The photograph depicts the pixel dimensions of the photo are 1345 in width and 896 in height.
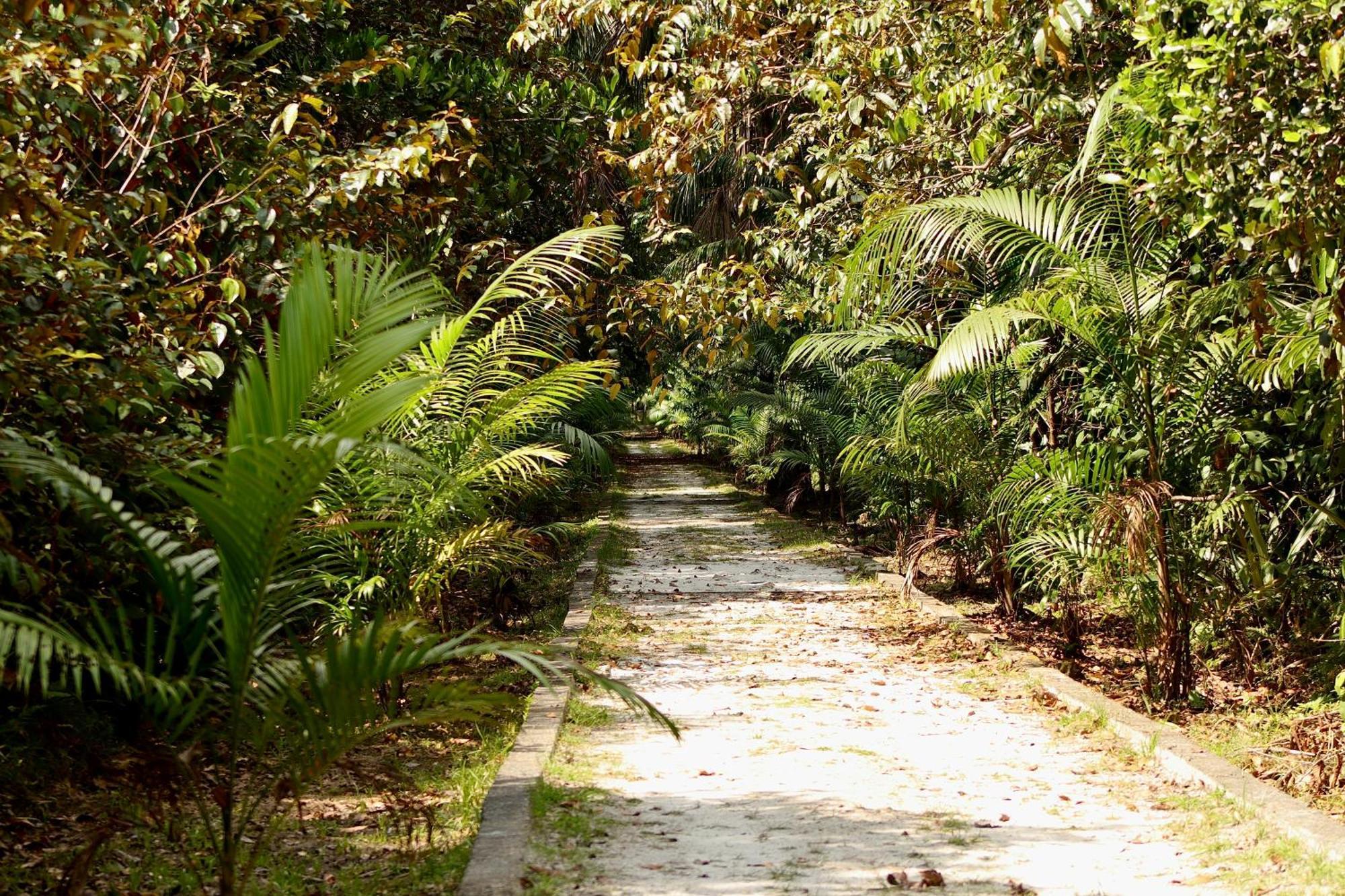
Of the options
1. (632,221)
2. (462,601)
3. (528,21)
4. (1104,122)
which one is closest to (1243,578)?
(1104,122)

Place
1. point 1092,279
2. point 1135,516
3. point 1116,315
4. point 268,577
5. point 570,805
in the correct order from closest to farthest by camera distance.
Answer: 1. point 268,577
2. point 570,805
3. point 1135,516
4. point 1116,315
5. point 1092,279

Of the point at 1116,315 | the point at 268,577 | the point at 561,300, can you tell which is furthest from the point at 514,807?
the point at 561,300

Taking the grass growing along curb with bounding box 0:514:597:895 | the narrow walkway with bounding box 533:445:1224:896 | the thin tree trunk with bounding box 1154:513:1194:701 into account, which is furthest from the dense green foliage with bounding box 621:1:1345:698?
the grass growing along curb with bounding box 0:514:597:895

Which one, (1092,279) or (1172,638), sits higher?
(1092,279)

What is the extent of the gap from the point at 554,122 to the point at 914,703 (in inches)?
233

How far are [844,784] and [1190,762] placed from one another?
1497mm

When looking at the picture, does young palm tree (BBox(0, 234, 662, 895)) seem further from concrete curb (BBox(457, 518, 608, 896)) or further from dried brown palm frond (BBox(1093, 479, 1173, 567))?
dried brown palm frond (BBox(1093, 479, 1173, 567))

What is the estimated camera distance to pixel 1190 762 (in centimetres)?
532

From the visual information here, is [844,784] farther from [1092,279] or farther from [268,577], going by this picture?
[268,577]

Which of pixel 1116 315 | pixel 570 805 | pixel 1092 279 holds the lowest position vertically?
pixel 570 805

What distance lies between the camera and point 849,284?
21.9 ft

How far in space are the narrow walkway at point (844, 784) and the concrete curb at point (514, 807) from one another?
216 mm

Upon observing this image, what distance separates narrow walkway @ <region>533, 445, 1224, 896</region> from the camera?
4375 millimetres

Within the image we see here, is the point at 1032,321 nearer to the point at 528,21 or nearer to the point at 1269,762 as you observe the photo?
the point at 1269,762
